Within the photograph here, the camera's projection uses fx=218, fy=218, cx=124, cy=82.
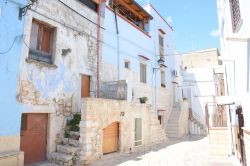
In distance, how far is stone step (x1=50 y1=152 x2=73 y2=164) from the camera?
7943mm

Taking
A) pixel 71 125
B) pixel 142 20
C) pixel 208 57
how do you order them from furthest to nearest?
pixel 208 57, pixel 142 20, pixel 71 125

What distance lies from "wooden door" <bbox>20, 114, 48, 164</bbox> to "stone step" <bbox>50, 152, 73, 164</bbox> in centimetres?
43

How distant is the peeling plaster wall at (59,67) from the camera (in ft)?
26.3

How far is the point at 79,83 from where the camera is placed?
1033cm

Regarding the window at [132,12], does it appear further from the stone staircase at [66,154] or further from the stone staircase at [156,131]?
the stone staircase at [66,154]

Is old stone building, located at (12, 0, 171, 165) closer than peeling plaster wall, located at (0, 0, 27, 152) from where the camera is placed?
No

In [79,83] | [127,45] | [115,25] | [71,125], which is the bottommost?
[71,125]

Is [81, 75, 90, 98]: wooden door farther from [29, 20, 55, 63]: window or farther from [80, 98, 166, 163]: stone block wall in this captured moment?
[29, 20, 55, 63]: window

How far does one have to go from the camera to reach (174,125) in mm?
Answer: 18672

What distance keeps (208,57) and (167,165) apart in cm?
2373

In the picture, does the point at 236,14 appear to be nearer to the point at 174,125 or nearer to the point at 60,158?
the point at 60,158

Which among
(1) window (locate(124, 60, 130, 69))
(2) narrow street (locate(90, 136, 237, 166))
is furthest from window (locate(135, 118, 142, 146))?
(1) window (locate(124, 60, 130, 69))

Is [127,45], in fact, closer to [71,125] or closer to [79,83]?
[79,83]

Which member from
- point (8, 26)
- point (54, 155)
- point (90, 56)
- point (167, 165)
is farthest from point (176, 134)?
point (8, 26)
